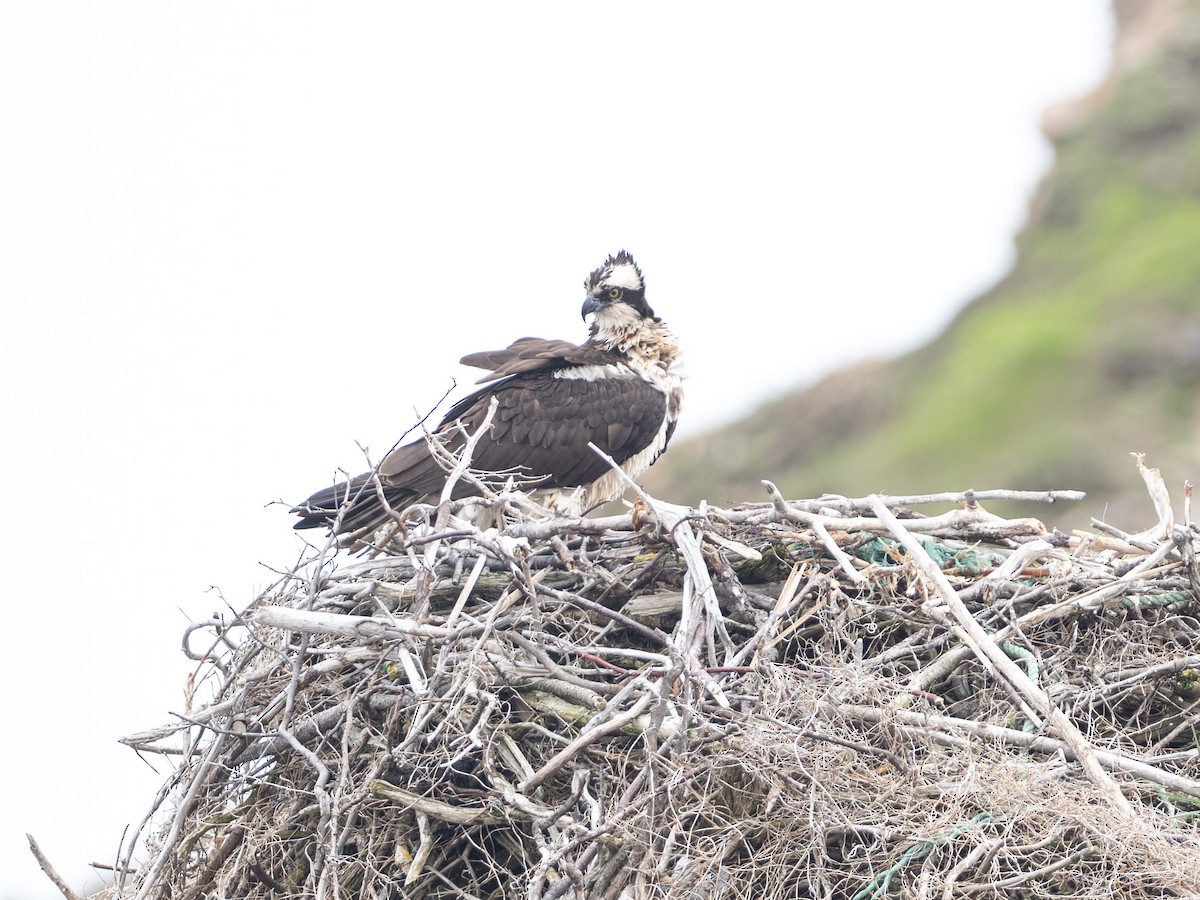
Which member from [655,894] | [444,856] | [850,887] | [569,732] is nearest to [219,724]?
[444,856]

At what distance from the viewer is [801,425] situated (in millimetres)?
24797

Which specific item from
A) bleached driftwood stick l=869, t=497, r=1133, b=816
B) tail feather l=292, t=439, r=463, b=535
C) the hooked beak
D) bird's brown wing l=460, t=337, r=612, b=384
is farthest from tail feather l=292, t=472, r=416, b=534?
bleached driftwood stick l=869, t=497, r=1133, b=816

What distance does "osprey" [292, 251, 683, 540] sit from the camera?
21.6ft

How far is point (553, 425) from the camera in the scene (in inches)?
266

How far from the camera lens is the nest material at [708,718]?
3.88 m

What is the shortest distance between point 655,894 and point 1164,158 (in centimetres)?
2621

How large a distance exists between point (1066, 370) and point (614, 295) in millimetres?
15662

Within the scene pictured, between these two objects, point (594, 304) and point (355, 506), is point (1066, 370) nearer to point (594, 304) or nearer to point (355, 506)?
point (594, 304)

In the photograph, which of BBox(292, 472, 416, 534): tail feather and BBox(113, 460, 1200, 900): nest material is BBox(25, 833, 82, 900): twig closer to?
BBox(113, 460, 1200, 900): nest material

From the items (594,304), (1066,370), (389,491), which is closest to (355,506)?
(389,491)

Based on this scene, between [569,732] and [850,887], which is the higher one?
[569,732]

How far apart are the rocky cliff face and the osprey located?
36.6 ft

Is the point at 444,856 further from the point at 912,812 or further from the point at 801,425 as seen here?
the point at 801,425

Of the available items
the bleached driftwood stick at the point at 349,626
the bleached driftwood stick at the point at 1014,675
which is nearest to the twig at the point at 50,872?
the bleached driftwood stick at the point at 349,626
